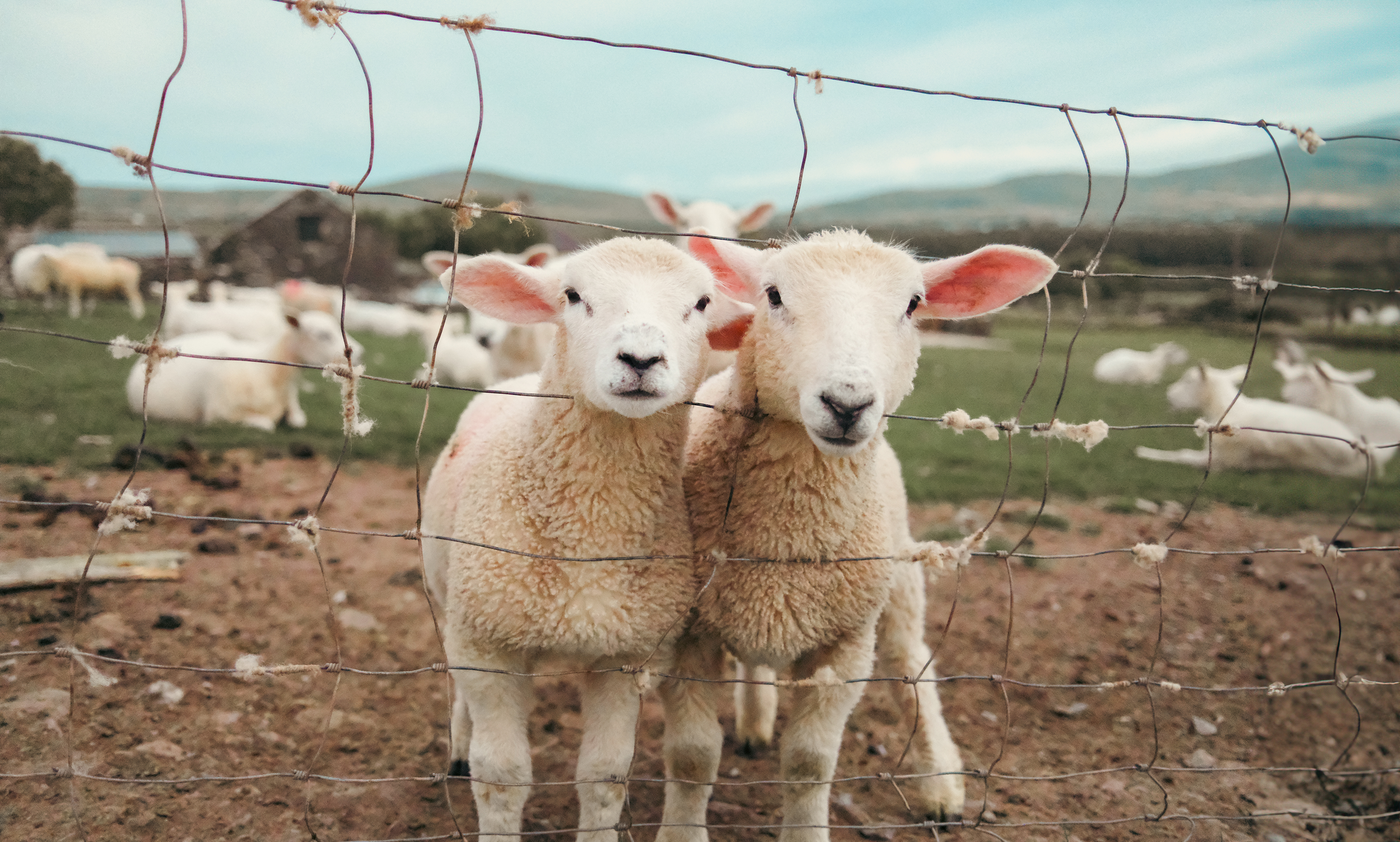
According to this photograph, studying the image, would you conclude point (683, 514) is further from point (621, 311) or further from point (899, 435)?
point (899, 435)

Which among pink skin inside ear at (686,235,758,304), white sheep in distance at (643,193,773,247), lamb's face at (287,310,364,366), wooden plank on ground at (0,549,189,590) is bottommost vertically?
wooden plank on ground at (0,549,189,590)

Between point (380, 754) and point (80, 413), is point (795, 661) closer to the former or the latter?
point (380, 754)

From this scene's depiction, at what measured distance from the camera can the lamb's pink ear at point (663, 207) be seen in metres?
7.19

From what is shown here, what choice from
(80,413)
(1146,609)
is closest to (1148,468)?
(1146,609)

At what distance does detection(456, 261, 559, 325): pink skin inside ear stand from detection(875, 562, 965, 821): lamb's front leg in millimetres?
1836

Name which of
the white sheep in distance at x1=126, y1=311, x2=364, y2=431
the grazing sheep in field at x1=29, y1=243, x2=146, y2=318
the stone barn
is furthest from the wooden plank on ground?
the stone barn

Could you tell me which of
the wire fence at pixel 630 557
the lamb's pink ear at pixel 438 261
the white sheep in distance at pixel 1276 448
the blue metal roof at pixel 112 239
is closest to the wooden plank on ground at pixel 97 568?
the wire fence at pixel 630 557

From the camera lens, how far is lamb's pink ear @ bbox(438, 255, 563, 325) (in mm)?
2514

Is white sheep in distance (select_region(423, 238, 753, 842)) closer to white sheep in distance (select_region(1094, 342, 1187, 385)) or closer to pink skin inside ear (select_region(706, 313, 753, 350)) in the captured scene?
pink skin inside ear (select_region(706, 313, 753, 350))

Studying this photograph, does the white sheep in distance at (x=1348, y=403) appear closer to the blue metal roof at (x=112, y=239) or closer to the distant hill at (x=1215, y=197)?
the distant hill at (x=1215, y=197)

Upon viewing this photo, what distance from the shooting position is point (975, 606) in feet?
16.6

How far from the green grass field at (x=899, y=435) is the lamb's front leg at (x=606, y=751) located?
292cm

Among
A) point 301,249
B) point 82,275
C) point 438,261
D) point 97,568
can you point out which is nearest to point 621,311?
point 438,261

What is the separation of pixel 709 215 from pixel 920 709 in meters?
4.31
